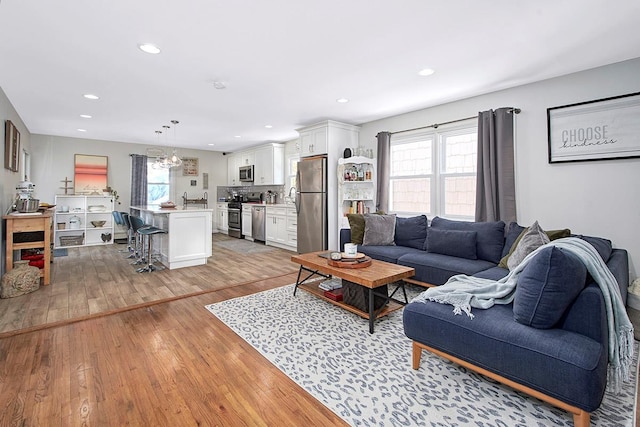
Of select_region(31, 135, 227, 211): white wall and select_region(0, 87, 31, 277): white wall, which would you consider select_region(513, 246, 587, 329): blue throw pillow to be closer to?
select_region(0, 87, 31, 277): white wall

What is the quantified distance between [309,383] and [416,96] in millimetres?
3623

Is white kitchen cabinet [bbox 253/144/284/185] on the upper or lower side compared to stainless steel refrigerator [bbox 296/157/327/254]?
upper

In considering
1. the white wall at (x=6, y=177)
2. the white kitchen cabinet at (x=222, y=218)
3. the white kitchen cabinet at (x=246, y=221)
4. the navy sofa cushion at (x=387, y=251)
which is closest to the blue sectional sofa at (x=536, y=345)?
the navy sofa cushion at (x=387, y=251)

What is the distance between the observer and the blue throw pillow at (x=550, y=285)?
1560 millimetres

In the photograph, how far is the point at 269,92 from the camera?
385 cm

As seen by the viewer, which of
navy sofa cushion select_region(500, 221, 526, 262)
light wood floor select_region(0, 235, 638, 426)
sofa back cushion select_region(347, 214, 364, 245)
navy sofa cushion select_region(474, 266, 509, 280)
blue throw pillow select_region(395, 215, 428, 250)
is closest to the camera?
light wood floor select_region(0, 235, 638, 426)

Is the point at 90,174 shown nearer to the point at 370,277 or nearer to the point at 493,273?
the point at 370,277

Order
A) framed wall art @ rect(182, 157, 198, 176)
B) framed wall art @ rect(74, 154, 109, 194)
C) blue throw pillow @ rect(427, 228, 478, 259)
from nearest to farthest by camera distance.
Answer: blue throw pillow @ rect(427, 228, 478, 259) → framed wall art @ rect(74, 154, 109, 194) → framed wall art @ rect(182, 157, 198, 176)

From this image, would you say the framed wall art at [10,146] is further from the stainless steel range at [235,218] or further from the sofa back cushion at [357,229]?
the sofa back cushion at [357,229]

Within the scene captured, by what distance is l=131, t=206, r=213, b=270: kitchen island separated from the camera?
456 cm

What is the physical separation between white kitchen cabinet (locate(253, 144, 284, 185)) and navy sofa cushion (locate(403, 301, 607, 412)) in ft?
19.0

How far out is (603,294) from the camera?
1580mm

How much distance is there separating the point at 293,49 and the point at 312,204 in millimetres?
3039

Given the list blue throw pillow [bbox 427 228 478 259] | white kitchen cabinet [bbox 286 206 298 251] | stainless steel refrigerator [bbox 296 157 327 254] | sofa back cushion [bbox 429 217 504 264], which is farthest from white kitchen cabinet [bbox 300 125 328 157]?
sofa back cushion [bbox 429 217 504 264]
